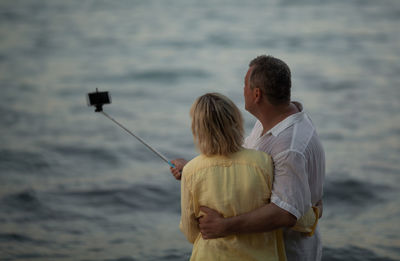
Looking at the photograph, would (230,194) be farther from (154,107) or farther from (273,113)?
(154,107)

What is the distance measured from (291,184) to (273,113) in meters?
0.31

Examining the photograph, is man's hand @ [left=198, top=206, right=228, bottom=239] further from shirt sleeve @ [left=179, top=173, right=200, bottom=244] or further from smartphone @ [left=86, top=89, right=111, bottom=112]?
smartphone @ [left=86, top=89, right=111, bottom=112]

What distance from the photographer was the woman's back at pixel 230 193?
1956 millimetres

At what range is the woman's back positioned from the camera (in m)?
1.96

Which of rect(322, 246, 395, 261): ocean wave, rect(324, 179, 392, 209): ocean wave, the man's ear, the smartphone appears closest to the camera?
the man's ear

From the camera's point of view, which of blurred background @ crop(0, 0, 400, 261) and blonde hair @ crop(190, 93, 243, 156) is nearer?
blonde hair @ crop(190, 93, 243, 156)

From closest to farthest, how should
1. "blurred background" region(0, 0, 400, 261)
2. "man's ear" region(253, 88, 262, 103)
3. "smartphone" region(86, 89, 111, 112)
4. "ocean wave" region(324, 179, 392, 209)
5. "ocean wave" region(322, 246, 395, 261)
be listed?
"man's ear" region(253, 88, 262, 103) < "smartphone" region(86, 89, 111, 112) < "ocean wave" region(322, 246, 395, 261) < "blurred background" region(0, 0, 400, 261) < "ocean wave" region(324, 179, 392, 209)

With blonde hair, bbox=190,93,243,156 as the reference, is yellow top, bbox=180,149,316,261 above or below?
below

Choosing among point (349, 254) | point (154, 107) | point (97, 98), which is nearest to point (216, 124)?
point (97, 98)

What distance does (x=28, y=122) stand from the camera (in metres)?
8.80

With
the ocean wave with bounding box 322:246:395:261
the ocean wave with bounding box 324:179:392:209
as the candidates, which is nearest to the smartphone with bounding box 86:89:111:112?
the ocean wave with bounding box 322:246:395:261

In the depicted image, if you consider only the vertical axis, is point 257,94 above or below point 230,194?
above

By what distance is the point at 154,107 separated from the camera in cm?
973

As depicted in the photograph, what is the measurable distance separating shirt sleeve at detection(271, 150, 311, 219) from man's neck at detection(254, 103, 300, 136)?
0.18m
